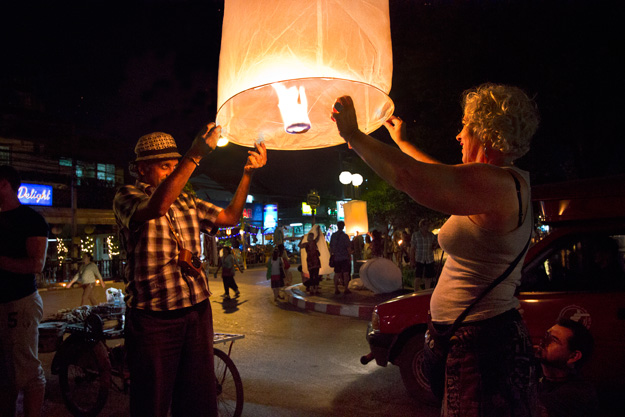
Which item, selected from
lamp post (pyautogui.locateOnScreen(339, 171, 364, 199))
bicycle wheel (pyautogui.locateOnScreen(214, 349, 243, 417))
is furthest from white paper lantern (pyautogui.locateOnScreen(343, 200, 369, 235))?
bicycle wheel (pyautogui.locateOnScreen(214, 349, 243, 417))

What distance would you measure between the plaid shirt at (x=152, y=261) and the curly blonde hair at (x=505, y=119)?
1588mm

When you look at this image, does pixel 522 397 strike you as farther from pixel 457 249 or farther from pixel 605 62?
pixel 605 62

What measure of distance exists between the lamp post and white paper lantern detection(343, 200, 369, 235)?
1.62 metres

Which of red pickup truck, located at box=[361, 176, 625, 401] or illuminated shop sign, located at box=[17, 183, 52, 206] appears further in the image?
illuminated shop sign, located at box=[17, 183, 52, 206]

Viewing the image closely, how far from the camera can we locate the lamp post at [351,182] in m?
15.1

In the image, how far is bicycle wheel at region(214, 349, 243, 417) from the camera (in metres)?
3.57

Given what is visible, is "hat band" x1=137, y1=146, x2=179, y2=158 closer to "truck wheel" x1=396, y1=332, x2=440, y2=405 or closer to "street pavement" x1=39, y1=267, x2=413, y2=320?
"truck wheel" x1=396, y1=332, x2=440, y2=405

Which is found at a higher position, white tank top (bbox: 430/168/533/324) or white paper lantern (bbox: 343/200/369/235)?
white paper lantern (bbox: 343/200/369/235)

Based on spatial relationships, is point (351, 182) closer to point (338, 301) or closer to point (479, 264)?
point (338, 301)

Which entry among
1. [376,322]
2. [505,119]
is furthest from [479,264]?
[376,322]

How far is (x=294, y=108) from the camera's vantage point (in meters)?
1.93

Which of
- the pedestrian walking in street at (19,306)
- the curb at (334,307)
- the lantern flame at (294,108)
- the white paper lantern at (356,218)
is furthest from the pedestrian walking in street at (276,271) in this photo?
the lantern flame at (294,108)

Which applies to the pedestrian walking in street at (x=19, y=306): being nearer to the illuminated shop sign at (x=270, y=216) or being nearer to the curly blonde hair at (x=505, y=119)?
→ the curly blonde hair at (x=505, y=119)

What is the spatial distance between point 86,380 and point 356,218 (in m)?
10.5
